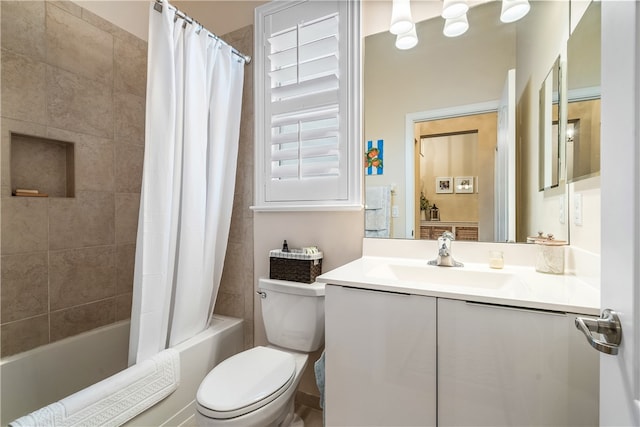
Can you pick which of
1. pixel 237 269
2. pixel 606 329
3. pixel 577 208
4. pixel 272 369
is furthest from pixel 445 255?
pixel 237 269

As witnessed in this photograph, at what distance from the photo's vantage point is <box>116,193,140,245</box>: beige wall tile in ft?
6.16

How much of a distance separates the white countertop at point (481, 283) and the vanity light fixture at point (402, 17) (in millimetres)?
1131

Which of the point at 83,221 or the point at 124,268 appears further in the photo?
the point at 124,268

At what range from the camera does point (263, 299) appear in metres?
1.58

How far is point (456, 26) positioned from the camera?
1.38 m

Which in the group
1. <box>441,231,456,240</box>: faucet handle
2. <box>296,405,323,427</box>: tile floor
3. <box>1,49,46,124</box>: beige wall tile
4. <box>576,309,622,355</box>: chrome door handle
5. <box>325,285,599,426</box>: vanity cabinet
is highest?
<box>1,49,46,124</box>: beige wall tile

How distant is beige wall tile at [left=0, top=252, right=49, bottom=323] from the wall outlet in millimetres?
2464

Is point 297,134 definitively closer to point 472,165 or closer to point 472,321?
point 472,165

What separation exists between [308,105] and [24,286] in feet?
5.76

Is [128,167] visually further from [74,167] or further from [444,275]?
[444,275]

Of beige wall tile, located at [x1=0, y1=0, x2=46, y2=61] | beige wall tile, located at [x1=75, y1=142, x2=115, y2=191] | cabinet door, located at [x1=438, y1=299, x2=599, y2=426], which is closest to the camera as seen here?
cabinet door, located at [x1=438, y1=299, x2=599, y2=426]

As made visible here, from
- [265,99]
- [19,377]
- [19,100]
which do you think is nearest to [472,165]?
[265,99]

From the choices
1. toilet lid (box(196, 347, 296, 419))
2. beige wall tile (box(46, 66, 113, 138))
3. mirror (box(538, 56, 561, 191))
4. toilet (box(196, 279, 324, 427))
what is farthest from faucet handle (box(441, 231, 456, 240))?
beige wall tile (box(46, 66, 113, 138))

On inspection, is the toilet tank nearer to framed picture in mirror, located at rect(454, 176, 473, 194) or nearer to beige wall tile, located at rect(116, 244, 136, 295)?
framed picture in mirror, located at rect(454, 176, 473, 194)
